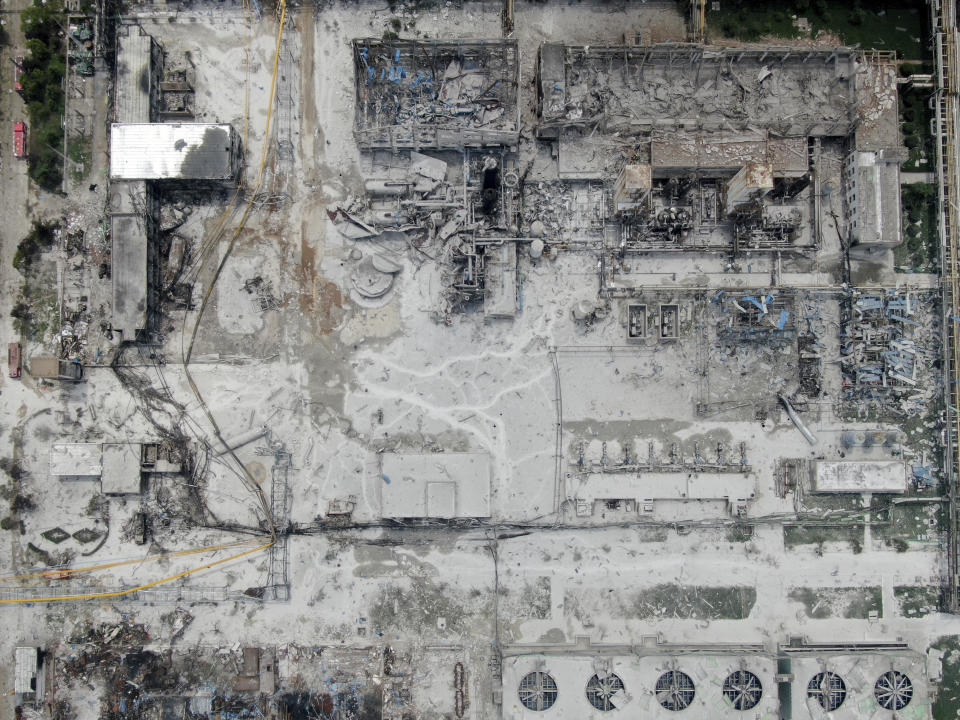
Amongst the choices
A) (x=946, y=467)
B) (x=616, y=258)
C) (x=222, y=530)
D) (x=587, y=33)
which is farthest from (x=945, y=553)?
(x=222, y=530)

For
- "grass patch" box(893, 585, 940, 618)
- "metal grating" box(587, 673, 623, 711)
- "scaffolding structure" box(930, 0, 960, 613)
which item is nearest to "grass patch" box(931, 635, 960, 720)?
"grass patch" box(893, 585, 940, 618)

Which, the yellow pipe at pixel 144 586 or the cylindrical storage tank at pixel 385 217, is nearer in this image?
the yellow pipe at pixel 144 586

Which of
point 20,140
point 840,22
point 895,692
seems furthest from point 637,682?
point 20,140

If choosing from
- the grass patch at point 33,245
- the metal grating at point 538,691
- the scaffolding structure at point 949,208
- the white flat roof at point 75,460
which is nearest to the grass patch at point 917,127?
the scaffolding structure at point 949,208

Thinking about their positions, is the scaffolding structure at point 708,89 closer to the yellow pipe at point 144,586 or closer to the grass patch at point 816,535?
the grass patch at point 816,535

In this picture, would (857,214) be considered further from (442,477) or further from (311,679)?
(311,679)
